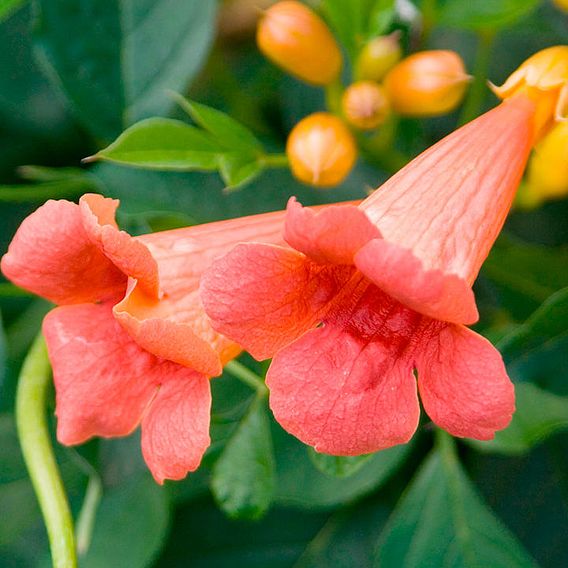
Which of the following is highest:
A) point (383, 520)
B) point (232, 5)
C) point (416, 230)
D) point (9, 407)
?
point (416, 230)

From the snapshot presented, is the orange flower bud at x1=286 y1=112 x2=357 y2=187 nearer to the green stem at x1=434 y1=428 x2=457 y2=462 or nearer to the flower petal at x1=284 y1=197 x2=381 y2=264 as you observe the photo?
the flower petal at x1=284 y1=197 x2=381 y2=264

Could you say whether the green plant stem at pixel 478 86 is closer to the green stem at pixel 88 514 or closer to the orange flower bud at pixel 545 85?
the orange flower bud at pixel 545 85

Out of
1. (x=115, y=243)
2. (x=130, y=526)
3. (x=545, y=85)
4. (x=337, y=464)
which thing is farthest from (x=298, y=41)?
(x=130, y=526)

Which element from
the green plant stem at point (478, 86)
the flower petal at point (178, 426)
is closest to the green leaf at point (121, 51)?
the green plant stem at point (478, 86)

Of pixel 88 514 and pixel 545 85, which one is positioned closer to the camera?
pixel 545 85

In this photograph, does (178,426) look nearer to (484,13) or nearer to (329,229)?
(329,229)

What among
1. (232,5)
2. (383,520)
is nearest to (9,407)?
(383,520)

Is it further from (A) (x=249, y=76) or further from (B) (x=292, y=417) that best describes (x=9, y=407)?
(A) (x=249, y=76)
